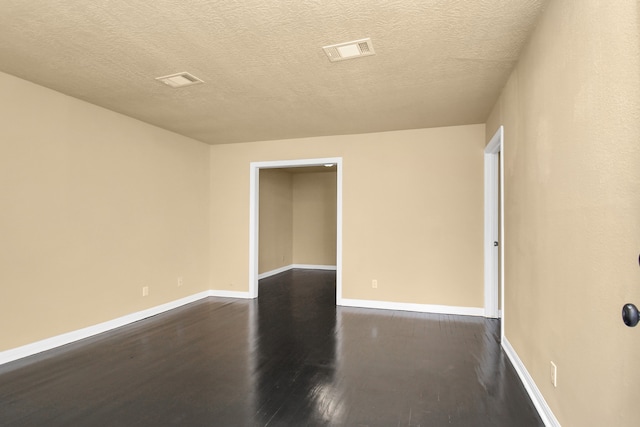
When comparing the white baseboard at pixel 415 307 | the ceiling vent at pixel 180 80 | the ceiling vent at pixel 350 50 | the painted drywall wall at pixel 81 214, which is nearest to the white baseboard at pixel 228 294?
the painted drywall wall at pixel 81 214

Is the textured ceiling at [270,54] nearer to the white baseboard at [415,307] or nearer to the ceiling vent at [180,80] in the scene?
the ceiling vent at [180,80]

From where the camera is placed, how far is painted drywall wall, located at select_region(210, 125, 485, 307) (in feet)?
14.2

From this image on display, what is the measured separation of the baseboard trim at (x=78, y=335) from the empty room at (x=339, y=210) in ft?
0.09

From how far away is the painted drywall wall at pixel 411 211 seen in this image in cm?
432

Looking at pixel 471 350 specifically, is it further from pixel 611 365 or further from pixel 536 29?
pixel 536 29

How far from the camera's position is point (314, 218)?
830cm

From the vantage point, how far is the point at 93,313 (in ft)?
11.8

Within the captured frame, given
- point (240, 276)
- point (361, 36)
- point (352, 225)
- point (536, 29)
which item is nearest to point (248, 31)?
point (361, 36)

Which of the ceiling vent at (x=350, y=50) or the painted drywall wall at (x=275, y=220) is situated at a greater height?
the ceiling vent at (x=350, y=50)

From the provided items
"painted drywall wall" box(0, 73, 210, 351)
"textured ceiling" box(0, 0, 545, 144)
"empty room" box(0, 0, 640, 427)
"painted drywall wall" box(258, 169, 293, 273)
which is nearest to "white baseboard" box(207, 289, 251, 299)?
"empty room" box(0, 0, 640, 427)

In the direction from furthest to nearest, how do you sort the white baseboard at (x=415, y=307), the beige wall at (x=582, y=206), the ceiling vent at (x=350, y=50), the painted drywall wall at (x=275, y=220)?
the painted drywall wall at (x=275, y=220) < the white baseboard at (x=415, y=307) < the ceiling vent at (x=350, y=50) < the beige wall at (x=582, y=206)

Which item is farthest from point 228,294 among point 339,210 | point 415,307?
point 415,307

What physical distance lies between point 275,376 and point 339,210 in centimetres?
269

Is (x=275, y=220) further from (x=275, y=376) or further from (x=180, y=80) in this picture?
(x=275, y=376)
